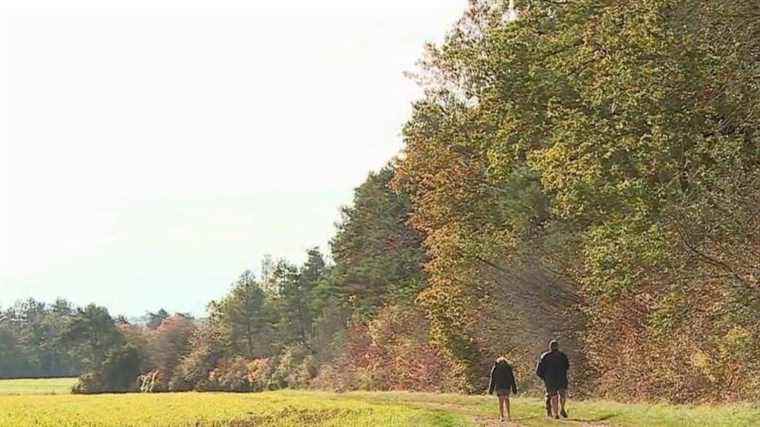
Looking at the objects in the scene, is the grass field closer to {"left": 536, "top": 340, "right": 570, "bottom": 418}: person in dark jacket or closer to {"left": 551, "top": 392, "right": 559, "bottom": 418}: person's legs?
{"left": 551, "top": 392, "right": 559, "bottom": 418}: person's legs

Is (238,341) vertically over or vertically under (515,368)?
over

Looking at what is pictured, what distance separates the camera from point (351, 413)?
102 ft

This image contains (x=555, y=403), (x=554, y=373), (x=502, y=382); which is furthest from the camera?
(x=502, y=382)

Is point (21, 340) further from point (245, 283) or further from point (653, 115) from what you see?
point (653, 115)

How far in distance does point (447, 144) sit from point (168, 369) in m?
76.9

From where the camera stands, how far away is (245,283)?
116625 mm

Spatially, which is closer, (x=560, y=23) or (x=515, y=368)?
(x=560, y=23)

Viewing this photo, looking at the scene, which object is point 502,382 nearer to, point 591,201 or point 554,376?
point 554,376

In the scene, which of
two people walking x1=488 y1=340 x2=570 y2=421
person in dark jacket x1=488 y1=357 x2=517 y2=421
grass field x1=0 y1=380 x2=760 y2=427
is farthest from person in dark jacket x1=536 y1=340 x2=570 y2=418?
person in dark jacket x1=488 y1=357 x2=517 y2=421

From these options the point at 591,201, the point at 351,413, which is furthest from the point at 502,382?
the point at 351,413

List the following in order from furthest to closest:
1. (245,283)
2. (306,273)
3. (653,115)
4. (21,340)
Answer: (21,340) < (245,283) < (306,273) < (653,115)

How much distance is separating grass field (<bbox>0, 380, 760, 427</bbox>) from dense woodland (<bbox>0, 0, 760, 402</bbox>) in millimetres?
2014

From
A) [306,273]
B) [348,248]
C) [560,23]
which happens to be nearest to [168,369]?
[306,273]

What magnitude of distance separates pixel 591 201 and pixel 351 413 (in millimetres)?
12082
